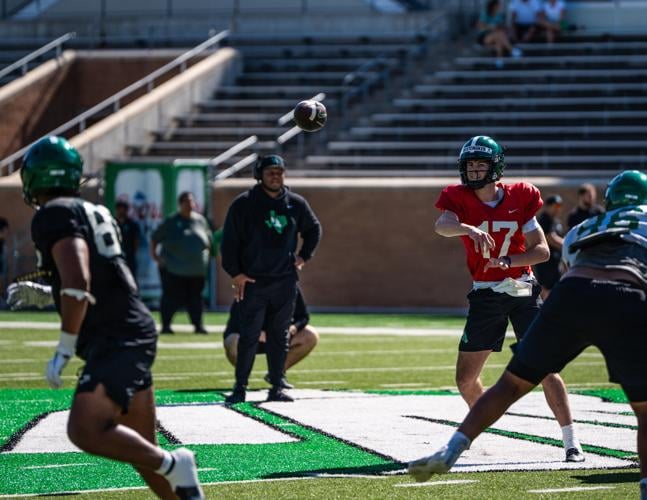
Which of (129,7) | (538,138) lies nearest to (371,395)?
(538,138)

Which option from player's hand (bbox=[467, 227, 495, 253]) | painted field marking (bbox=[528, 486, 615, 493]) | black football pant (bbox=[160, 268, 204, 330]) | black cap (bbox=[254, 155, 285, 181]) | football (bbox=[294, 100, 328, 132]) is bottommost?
black football pant (bbox=[160, 268, 204, 330])

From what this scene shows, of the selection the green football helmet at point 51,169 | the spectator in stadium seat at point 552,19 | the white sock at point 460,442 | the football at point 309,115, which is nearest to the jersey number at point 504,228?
the white sock at point 460,442

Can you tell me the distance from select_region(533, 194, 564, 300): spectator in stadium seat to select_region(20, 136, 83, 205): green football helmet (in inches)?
410

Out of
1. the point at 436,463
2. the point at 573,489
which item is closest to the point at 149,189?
the point at 573,489

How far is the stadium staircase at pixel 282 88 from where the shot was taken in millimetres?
28328

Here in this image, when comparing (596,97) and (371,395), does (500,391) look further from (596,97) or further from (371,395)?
(596,97)

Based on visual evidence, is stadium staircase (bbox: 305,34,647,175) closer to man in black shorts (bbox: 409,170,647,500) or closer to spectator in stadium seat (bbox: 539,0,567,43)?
spectator in stadium seat (bbox: 539,0,567,43)

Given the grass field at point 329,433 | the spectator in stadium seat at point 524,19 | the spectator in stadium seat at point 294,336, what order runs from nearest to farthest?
the grass field at point 329,433 → the spectator in stadium seat at point 294,336 → the spectator in stadium seat at point 524,19

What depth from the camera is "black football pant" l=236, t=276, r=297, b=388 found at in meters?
11.1

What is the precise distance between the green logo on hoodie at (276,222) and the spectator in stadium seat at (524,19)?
20.0m

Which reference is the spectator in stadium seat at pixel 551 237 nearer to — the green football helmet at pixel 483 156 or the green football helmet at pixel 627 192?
the green football helmet at pixel 483 156

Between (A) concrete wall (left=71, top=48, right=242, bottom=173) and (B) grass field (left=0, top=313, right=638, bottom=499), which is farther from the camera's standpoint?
(A) concrete wall (left=71, top=48, right=242, bottom=173)

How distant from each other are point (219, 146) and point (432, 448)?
20108 millimetres

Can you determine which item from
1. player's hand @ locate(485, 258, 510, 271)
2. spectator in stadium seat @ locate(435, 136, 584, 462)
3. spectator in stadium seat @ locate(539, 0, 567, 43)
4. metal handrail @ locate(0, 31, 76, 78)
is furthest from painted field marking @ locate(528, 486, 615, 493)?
metal handrail @ locate(0, 31, 76, 78)
